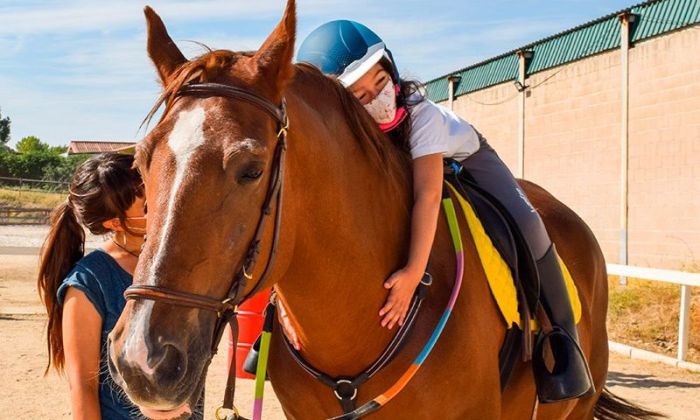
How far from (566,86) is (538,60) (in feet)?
6.29

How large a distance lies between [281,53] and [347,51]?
2.75ft

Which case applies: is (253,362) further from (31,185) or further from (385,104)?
(31,185)

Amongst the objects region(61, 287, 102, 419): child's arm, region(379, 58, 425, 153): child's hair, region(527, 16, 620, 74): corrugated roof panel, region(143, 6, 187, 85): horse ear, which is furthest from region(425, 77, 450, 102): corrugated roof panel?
region(143, 6, 187, 85): horse ear

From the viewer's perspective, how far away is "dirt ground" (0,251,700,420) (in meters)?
7.26

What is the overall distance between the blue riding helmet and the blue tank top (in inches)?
47.1

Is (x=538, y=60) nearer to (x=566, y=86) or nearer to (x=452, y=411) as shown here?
(x=566, y=86)

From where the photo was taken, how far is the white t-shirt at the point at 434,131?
3.14 meters

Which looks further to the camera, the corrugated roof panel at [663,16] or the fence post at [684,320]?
the corrugated roof panel at [663,16]

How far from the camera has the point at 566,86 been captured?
19938 mm

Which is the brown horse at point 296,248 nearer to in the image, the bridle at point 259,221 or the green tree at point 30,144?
the bridle at point 259,221

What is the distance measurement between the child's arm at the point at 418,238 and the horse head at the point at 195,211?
69 centimetres

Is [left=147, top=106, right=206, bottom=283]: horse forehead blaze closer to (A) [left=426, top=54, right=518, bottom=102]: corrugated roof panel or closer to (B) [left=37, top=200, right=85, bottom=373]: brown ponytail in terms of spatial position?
(B) [left=37, top=200, right=85, bottom=373]: brown ponytail

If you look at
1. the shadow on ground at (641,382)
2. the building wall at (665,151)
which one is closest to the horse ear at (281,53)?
the shadow on ground at (641,382)

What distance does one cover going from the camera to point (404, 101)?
10.8 feet
